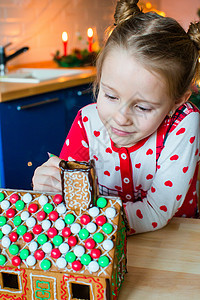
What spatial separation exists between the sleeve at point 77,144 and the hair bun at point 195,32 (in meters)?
0.38

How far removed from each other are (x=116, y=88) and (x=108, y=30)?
0.24 m

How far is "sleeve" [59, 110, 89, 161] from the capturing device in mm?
985

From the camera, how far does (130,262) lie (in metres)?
0.64

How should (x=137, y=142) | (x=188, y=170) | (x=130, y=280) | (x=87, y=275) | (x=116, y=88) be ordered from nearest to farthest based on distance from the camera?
1. (x=87, y=275)
2. (x=130, y=280)
3. (x=116, y=88)
4. (x=188, y=170)
5. (x=137, y=142)

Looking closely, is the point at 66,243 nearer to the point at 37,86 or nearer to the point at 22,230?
the point at 22,230

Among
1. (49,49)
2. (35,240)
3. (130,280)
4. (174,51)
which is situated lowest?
(130,280)

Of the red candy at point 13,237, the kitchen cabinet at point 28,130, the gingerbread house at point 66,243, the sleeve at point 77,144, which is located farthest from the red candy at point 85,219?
the kitchen cabinet at point 28,130

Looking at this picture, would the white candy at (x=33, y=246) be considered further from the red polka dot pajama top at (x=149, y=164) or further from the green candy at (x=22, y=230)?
the red polka dot pajama top at (x=149, y=164)

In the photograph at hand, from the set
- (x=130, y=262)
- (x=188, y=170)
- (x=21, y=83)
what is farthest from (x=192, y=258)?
(x=21, y=83)

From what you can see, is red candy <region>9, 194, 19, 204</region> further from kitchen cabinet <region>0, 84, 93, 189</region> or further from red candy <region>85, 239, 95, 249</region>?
kitchen cabinet <region>0, 84, 93, 189</region>

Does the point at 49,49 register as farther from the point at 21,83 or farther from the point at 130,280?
the point at 130,280

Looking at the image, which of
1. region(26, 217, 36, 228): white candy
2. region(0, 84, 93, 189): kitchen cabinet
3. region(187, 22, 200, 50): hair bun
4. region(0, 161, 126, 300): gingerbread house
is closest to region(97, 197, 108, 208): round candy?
region(0, 161, 126, 300): gingerbread house

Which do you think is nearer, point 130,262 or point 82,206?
point 82,206

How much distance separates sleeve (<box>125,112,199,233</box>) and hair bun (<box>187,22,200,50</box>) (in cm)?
18
